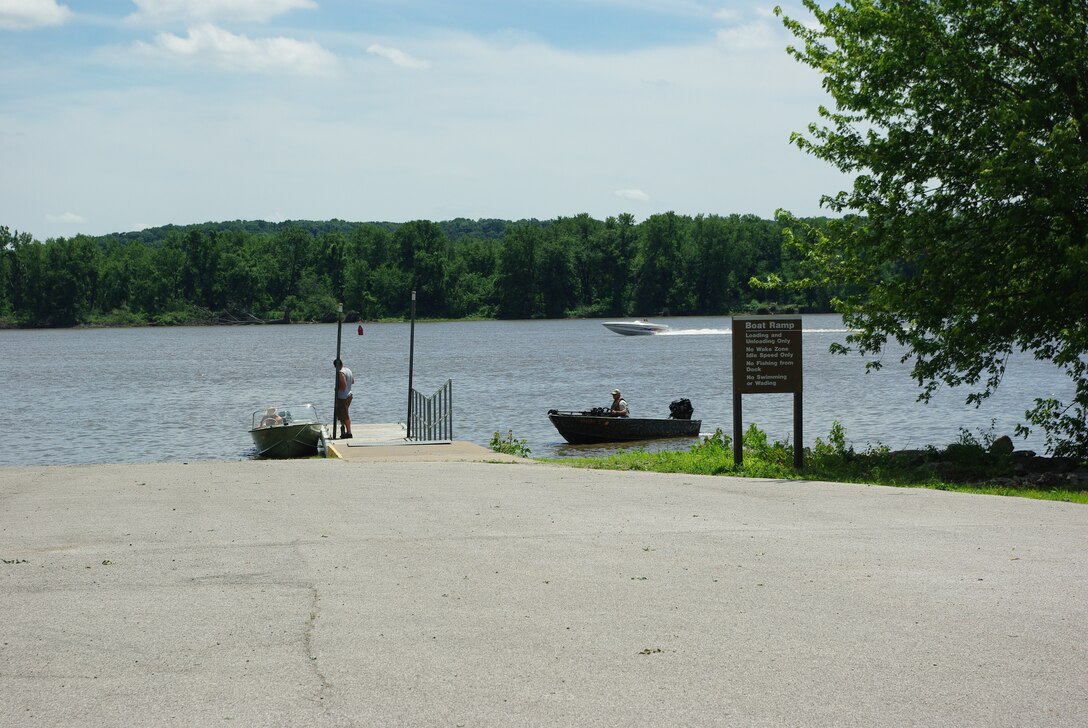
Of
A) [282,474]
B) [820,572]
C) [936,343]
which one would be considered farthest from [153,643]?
[936,343]

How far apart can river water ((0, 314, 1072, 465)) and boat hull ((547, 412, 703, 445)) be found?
684 millimetres

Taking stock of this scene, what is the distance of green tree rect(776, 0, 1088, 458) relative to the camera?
54.8 ft

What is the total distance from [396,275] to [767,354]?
14959 cm

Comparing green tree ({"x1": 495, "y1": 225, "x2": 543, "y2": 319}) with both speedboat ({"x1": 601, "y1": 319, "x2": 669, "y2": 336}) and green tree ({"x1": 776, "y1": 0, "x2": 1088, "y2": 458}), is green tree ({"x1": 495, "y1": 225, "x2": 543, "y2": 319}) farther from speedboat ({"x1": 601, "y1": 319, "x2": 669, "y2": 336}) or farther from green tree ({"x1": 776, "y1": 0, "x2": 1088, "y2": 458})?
green tree ({"x1": 776, "y1": 0, "x2": 1088, "y2": 458})

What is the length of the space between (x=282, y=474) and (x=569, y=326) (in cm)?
13339

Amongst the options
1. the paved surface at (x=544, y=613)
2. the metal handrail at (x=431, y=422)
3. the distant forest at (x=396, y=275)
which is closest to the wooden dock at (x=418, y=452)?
the metal handrail at (x=431, y=422)

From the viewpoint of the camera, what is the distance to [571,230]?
170 m

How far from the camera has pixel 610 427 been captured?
1277 inches

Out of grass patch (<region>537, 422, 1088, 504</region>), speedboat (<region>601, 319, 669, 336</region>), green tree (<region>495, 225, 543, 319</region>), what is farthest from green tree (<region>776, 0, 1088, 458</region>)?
green tree (<region>495, 225, 543, 319</region>)

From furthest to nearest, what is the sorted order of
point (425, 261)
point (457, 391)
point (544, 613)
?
1. point (425, 261)
2. point (457, 391)
3. point (544, 613)

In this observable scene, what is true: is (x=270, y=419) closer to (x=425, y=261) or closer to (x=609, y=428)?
(x=609, y=428)

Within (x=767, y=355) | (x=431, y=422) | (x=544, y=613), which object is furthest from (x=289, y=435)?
(x=544, y=613)

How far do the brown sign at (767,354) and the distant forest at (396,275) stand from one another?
131 m

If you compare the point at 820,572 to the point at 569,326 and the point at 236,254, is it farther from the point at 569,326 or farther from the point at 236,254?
the point at 236,254
